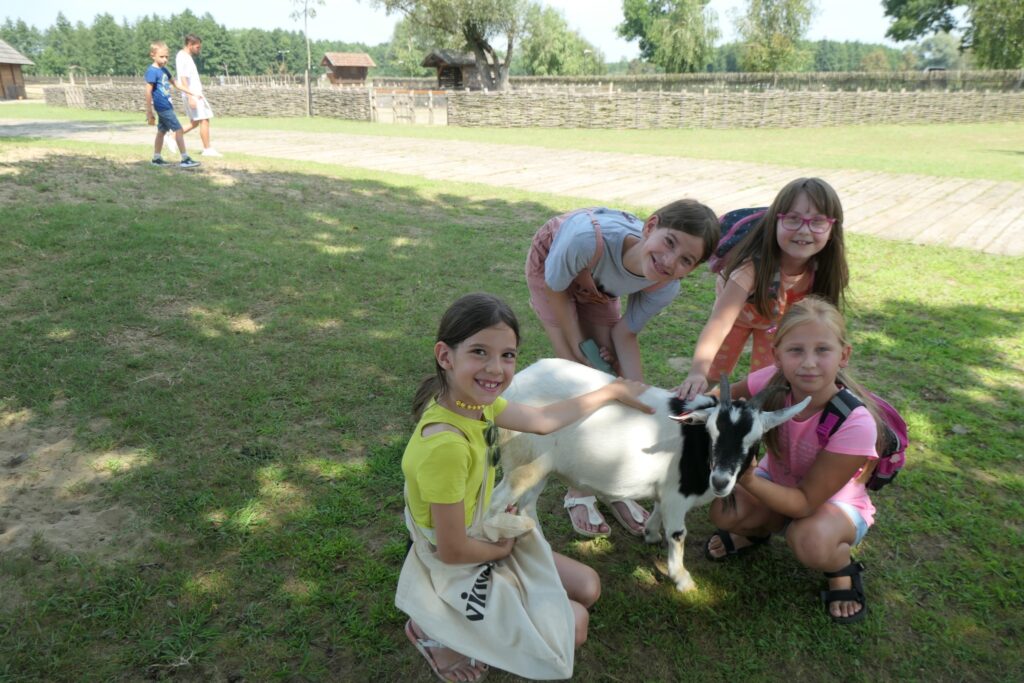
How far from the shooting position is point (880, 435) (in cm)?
275

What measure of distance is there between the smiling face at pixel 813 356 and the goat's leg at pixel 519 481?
3.45ft

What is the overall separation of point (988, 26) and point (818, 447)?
5671cm

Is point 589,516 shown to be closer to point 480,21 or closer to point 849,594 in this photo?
point 849,594

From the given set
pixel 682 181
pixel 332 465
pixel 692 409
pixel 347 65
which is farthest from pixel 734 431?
pixel 347 65

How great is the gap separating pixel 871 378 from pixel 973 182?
32.7 feet

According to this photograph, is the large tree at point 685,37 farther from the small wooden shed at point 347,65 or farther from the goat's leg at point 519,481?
the goat's leg at point 519,481

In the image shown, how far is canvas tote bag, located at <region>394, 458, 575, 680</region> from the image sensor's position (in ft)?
7.10

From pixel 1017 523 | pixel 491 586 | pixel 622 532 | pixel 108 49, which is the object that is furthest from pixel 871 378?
pixel 108 49

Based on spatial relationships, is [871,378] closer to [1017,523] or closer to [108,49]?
Result: [1017,523]

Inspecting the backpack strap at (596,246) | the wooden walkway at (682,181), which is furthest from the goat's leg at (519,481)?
the wooden walkway at (682,181)

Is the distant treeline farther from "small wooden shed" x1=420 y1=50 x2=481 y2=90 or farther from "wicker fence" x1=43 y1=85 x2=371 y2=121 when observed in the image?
"wicker fence" x1=43 y1=85 x2=371 y2=121

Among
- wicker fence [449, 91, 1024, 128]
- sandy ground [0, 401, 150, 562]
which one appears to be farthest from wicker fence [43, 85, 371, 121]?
sandy ground [0, 401, 150, 562]

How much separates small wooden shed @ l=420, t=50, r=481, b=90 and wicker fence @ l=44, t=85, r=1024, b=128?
67.8 feet

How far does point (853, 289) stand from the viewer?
647 centimetres
